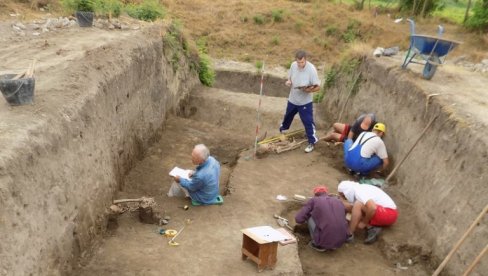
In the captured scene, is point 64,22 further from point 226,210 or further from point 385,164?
point 385,164

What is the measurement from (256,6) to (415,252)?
69.2ft

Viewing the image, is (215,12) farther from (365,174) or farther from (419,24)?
(365,174)

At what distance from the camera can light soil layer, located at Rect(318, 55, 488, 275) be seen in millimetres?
6289

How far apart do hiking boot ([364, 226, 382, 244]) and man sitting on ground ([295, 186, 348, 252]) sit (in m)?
0.60

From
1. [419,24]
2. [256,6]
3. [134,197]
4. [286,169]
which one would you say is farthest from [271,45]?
[134,197]

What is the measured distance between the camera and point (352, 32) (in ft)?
77.6

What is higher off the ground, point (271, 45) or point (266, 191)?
point (266, 191)

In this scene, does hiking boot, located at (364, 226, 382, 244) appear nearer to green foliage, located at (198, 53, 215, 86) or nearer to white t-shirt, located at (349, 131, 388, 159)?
white t-shirt, located at (349, 131, 388, 159)

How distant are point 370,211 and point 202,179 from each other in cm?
281

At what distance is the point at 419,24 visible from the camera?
2378 centimetres

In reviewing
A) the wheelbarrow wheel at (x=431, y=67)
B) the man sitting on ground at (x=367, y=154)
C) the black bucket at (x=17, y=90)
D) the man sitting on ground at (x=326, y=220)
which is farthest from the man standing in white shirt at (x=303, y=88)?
the black bucket at (x=17, y=90)

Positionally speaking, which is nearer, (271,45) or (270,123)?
(270,123)

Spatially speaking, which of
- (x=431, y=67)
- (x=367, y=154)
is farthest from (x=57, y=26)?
(x=431, y=67)

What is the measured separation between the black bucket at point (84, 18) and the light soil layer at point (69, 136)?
0.51 m
